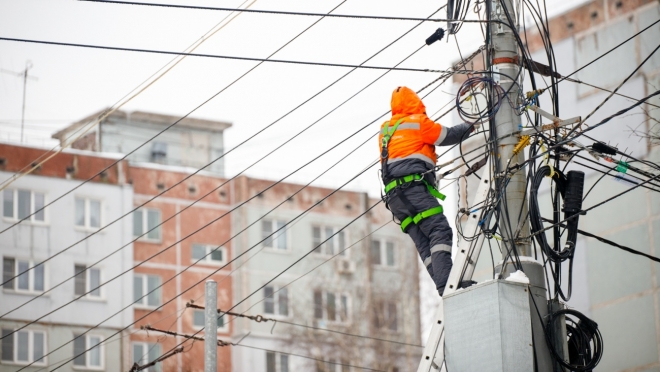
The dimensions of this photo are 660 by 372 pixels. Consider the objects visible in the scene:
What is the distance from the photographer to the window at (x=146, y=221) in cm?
5684

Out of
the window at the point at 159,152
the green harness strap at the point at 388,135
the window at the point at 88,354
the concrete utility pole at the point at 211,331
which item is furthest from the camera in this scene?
the window at the point at 159,152

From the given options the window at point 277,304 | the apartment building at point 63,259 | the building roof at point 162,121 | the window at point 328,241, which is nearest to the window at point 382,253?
the window at point 328,241

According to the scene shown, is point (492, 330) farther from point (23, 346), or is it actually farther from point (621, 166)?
point (23, 346)

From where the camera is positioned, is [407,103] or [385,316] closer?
[407,103]

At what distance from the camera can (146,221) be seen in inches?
2250

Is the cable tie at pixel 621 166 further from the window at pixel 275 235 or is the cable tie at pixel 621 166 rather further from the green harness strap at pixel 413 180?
the window at pixel 275 235

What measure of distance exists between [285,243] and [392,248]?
18.2 ft

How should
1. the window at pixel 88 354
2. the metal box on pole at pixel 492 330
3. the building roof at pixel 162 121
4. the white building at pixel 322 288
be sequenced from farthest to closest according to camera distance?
the building roof at pixel 162 121 → the white building at pixel 322 288 → the window at pixel 88 354 → the metal box on pole at pixel 492 330

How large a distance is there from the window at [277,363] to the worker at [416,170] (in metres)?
44.8

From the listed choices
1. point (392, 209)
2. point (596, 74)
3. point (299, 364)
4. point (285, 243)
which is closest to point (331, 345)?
point (299, 364)

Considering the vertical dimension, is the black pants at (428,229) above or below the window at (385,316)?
below

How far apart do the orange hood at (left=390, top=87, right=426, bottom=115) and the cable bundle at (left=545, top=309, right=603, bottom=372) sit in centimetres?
264

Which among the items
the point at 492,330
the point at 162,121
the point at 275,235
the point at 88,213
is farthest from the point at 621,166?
the point at 162,121

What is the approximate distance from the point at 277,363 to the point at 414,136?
4526 centimetres
